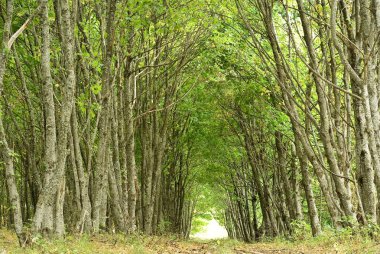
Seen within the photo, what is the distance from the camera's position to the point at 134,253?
7738 millimetres

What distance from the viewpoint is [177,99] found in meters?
18.5

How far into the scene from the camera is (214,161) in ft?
95.3

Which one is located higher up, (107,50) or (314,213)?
(107,50)

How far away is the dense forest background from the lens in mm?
8055

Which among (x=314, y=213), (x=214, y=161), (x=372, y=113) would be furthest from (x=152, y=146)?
(x=214, y=161)

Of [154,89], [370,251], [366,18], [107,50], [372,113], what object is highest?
[154,89]

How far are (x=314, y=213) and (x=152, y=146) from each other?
257 inches

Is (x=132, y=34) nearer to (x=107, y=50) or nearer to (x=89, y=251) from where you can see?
(x=107, y=50)

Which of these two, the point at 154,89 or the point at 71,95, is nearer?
the point at 71,95

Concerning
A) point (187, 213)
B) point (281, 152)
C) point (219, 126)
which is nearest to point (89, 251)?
point (281, 152)

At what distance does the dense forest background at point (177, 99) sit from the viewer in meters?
8.05

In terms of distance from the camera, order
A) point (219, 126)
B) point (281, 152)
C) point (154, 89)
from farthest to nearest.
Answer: point (219, 126)
point (281, 152)
point (154, 89)

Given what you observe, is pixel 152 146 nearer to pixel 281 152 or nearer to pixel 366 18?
pixel 281 152

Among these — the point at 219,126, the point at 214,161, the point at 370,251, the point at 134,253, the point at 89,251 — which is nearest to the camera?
the point at 370,251
